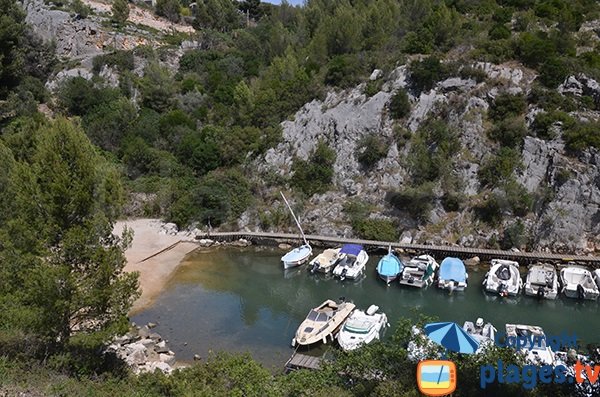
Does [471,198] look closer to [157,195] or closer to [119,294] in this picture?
[157,195]

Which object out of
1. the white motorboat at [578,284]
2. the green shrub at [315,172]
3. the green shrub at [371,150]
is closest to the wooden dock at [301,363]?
the white motorboat at [578,284]

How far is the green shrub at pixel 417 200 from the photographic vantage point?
112ft

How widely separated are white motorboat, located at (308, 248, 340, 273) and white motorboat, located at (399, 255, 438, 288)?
4377 mm

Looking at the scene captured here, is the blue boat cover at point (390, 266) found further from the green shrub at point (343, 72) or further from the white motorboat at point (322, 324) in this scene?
the green shrub at point (343, 72)

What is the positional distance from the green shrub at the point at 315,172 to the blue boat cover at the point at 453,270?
1259 cm

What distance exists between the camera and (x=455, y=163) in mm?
36031

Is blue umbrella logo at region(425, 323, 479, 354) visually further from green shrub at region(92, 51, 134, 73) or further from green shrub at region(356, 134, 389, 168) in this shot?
green shrub at region(92, 51, 134, 73)

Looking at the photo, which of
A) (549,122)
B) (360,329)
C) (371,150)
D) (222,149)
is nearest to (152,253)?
(222,149)

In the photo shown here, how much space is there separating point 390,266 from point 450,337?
1394 centimetres

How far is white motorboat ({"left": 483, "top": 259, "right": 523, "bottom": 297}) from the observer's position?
26.4m

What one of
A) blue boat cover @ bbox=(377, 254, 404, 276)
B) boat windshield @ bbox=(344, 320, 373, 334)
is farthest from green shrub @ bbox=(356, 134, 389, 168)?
boat windshield @ bbox=(344, 320, 373, 334)

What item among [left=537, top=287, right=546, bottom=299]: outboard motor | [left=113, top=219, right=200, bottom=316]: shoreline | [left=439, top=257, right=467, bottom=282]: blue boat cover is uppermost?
[left=537, top=287, right=546, bottom=299]: outboard motor

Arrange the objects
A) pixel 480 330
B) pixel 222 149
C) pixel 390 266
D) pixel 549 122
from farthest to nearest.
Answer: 1. pixel 222 149
2. pixel 549 122
3. pixel 390 266
4. pixel 480 330

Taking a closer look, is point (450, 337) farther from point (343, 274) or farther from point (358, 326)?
point (343, 274)
